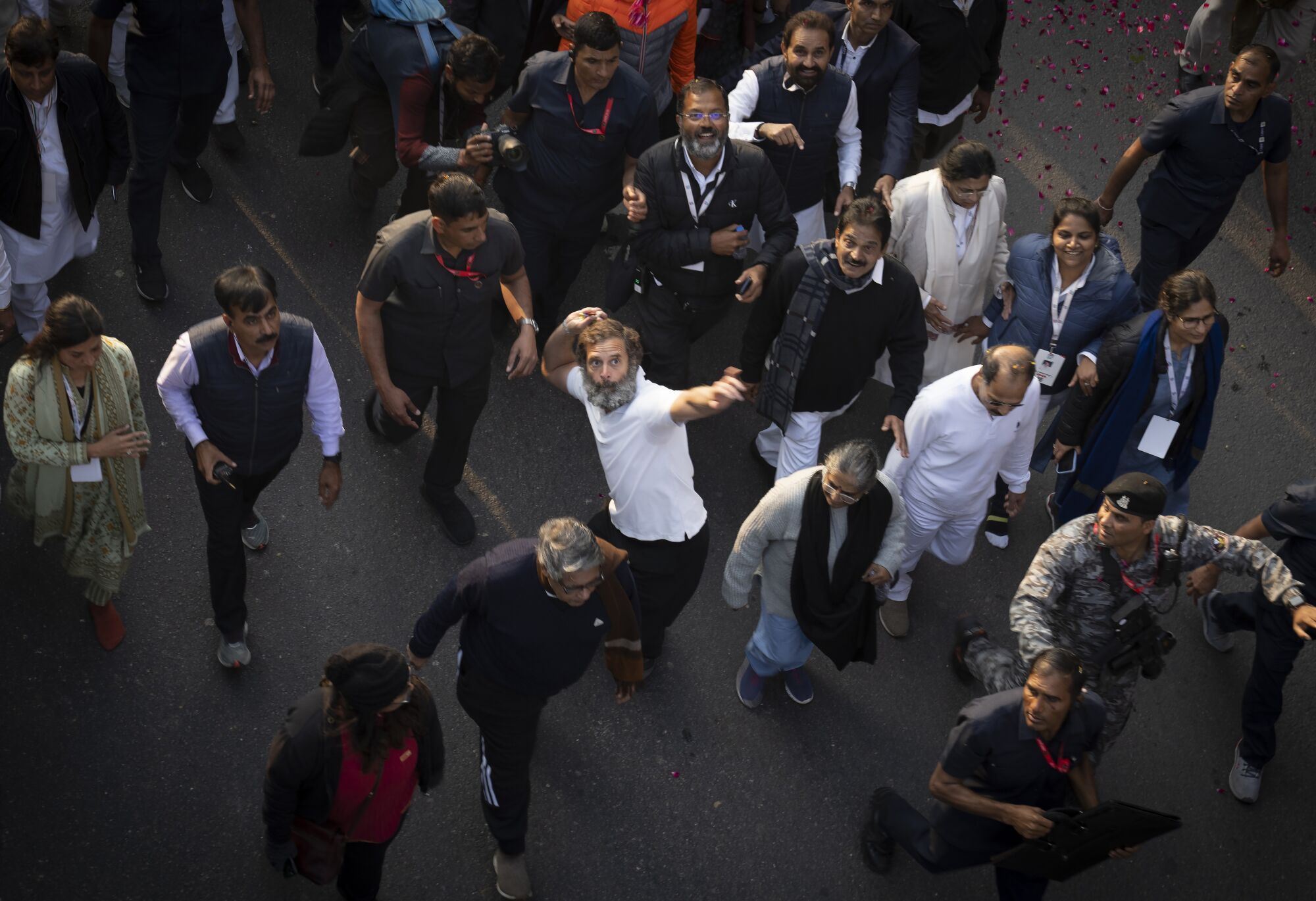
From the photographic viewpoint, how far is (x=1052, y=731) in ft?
16.6

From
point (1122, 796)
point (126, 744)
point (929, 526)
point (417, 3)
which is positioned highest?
point (417, 3)

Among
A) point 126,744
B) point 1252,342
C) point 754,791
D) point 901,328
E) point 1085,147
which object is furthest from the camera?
point 1085,147

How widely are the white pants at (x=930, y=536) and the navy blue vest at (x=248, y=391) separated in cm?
287

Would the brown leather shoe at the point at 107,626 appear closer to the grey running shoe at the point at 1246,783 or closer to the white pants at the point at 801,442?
the white pants at the point at 801,442

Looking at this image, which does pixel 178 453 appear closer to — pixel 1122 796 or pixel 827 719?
pixel 827 719

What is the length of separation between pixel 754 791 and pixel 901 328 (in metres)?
2.31

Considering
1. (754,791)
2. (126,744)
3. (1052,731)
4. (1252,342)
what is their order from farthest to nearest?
(1252,342), (754,791), (126,744), (1052,731)

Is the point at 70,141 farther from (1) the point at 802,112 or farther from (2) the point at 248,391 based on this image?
(1) the point at 802,112

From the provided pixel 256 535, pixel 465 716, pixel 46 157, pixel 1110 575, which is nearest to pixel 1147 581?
pixel 1110 575

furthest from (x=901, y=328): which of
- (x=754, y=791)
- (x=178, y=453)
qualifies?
(x=178, y=453)

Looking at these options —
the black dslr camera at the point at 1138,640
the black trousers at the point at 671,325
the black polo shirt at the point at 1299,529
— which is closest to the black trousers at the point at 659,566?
the black trousers at the point at 671,325

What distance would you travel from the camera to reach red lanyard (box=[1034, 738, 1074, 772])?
16.6 ft

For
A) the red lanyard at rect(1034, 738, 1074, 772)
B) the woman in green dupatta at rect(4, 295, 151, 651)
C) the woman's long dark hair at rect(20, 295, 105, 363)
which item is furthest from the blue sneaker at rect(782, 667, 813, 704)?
the woman's long dark hair at rect(20, 295, 105, 363)

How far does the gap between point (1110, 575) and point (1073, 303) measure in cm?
165
